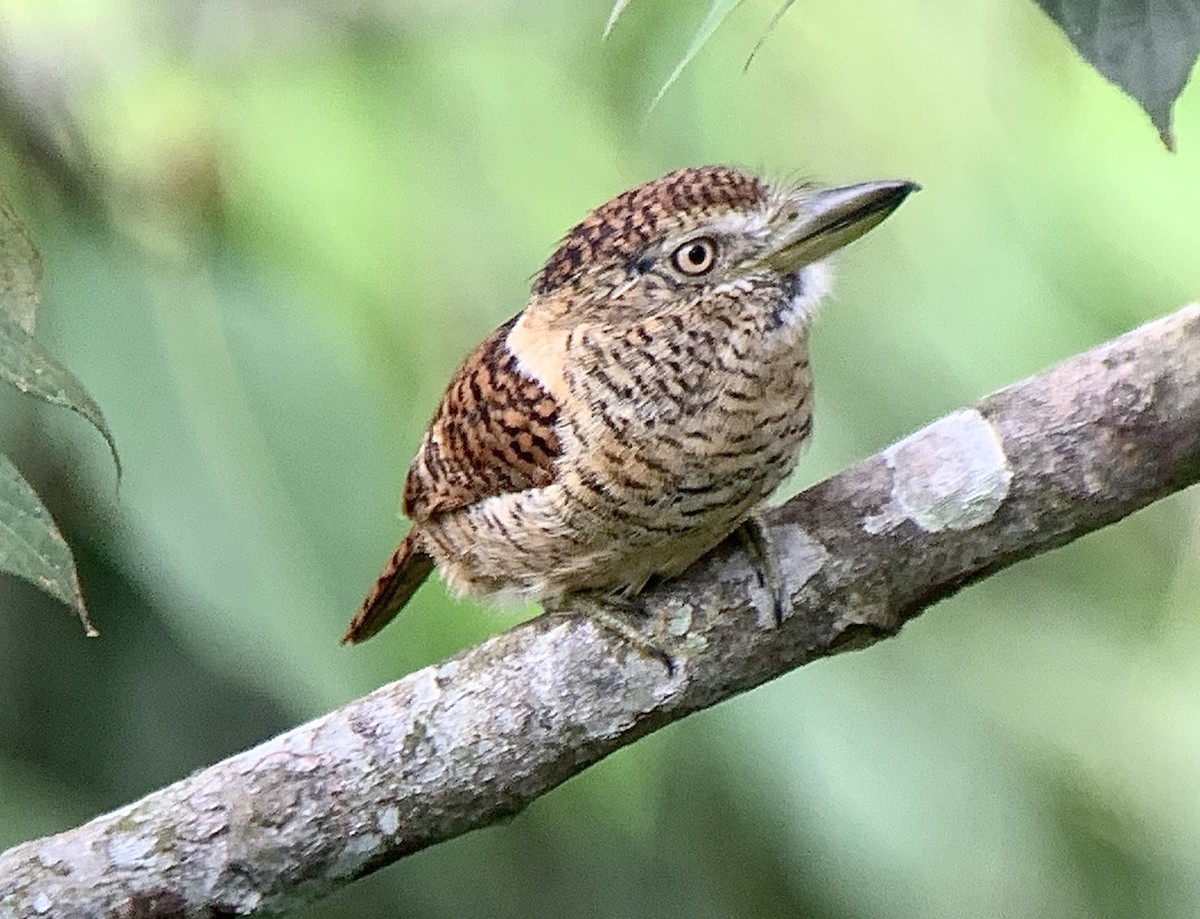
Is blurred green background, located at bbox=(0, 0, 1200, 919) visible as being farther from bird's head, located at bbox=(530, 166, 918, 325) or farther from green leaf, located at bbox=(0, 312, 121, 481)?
green leaf, located at bbox=(0, 312, 121, 481)

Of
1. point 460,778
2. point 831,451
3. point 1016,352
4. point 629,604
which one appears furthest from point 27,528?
point 1016,352

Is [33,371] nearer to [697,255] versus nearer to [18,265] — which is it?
[18,265]

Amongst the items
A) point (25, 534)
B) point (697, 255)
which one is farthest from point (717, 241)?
point (25, 534)

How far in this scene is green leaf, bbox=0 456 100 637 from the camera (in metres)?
0.75

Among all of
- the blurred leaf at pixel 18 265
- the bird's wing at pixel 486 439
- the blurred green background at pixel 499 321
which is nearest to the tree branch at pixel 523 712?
the bird's wing at pixel 486 439

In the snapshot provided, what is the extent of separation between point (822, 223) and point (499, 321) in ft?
2.19

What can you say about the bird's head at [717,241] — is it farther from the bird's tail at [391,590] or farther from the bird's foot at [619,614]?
the bird's tail at [391,590]

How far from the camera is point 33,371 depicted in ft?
2.61

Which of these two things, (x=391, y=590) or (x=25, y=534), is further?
(x=391, y=590)

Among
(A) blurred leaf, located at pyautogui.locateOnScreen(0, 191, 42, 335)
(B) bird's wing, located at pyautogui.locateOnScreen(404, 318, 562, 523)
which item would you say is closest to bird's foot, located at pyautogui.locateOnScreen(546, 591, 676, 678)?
(B) bird's wing, located at pyautogui.locateOnScreen(404, 318, 562, 523)

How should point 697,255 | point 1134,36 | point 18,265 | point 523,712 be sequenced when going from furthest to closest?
point 697,255 < point 523,712 < point 18,265 < point 1134,36

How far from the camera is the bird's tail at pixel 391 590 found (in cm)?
155

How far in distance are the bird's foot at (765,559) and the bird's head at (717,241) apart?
19cm

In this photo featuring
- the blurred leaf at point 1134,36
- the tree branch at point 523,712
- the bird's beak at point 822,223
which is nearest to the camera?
the blurred leaf at point 1134,36
